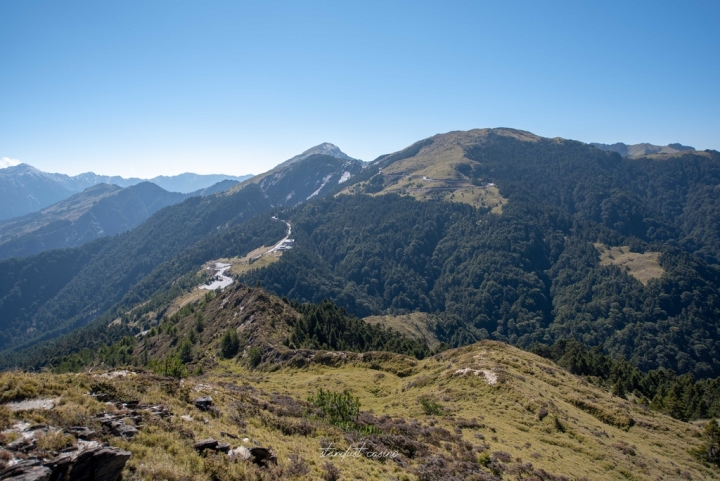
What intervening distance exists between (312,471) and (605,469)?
30.5 metres

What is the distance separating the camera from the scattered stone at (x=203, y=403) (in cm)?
2895

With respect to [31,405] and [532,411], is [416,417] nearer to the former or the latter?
[532,411]

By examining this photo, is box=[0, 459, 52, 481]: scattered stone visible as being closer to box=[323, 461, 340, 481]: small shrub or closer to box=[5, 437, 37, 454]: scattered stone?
box=[5, 437, 37, 454]: scattered stone

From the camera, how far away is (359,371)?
6769cm

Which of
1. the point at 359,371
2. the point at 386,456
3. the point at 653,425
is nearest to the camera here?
the point at 386,456

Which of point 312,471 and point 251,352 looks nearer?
point 312,471

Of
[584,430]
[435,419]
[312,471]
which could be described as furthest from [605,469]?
[312,471]

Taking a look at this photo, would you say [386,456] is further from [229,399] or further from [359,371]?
[359,371]

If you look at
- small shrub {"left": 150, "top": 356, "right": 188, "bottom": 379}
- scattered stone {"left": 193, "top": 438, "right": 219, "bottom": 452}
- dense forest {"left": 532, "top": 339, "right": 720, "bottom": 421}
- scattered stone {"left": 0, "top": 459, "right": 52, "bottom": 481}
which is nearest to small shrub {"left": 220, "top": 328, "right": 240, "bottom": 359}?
small shrub {"left": 150, "top": 356, "right": 188, "bottom": 379}

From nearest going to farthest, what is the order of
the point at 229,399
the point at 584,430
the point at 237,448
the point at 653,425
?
the point at 237,448 < the point at 229,399 < the point at 584,430 < the point at 653,425

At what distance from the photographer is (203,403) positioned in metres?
29.5

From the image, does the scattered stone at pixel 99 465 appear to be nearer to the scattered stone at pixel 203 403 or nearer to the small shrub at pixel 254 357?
the scattered stone at pixel 203 403

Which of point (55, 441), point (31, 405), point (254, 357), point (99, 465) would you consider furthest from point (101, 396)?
point (254, 357)

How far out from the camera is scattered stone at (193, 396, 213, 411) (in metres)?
29.0
